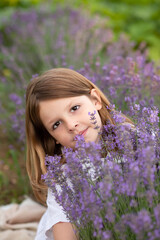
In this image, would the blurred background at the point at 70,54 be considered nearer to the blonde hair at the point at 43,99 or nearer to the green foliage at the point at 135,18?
the green foliage at the point at 135,18

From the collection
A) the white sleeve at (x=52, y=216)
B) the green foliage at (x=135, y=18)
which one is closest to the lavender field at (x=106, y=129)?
the white sleeve at (x=52, y=216)

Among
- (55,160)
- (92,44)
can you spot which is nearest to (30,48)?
(92,44)

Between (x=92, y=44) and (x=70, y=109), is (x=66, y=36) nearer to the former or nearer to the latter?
(x=92, y=44)

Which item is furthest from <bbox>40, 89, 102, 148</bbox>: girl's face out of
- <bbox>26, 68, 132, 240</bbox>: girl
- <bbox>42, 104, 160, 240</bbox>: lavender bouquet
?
<bbox>42, 104, 160, 240</bbox>: lavender bouquet

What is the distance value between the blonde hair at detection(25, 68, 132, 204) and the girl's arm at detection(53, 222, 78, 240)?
0.34 m

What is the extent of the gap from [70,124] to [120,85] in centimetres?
71

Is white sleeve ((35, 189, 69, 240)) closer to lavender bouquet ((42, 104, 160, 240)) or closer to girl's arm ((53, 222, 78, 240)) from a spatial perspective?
girl's arm ((53, 222, 78, 240))

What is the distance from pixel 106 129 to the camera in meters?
1.49

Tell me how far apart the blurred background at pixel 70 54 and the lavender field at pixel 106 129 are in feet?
0.03

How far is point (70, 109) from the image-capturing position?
1.76m

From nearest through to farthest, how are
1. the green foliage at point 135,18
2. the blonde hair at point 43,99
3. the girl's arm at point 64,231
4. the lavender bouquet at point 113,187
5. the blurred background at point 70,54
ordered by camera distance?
the lavender bouquet at point 113,187, the girl's arm at point 64,231, the blonde hair at point 43,99, the blurred background at point 70,54, the green foliage at point 135,18

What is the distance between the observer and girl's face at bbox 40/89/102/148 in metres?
1.70

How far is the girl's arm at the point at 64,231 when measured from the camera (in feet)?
5.41

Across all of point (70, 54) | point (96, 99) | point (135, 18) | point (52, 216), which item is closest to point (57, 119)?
point (96, 99)
